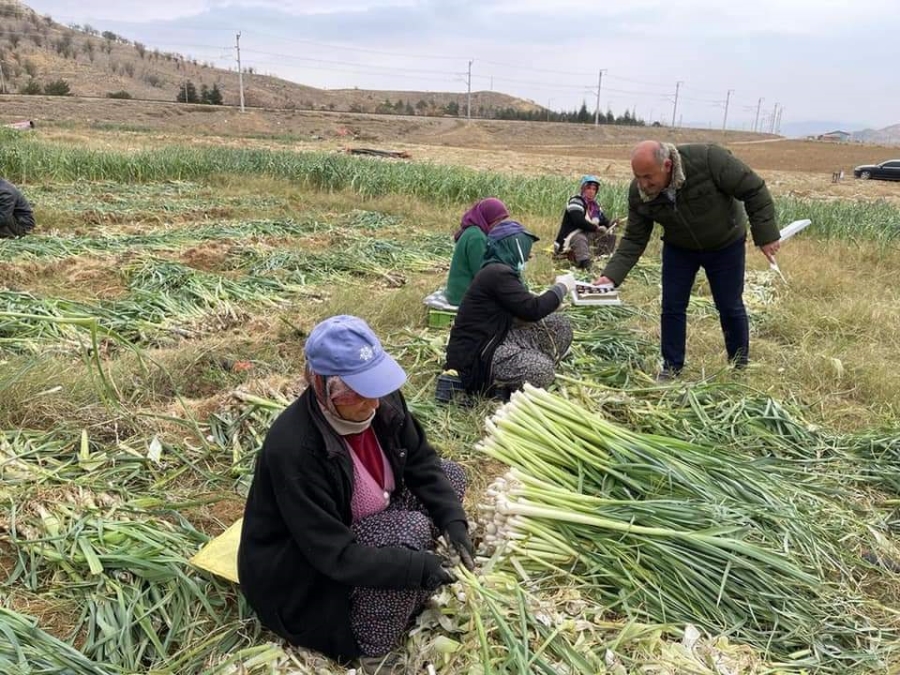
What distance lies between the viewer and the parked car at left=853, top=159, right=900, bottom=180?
22.9m

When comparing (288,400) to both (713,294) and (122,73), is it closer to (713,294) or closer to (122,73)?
(713,294)

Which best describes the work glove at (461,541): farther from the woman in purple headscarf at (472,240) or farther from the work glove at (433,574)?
the woman in purple headscarf at (472,240)

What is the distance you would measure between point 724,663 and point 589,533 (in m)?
0.55

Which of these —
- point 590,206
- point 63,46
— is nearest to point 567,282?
point 590,206

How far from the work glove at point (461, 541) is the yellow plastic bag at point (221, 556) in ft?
2.19

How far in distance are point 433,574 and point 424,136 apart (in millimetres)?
41521

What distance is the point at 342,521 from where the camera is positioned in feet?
5.99

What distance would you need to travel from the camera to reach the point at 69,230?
756 centimetres

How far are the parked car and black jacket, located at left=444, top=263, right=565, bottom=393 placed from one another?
25.2m

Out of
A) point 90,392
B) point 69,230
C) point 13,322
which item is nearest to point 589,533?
point 90,392

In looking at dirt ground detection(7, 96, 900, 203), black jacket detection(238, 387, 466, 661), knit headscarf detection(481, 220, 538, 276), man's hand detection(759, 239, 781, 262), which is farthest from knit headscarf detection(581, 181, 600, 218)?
dirt ground detection(7, 96, 900, 203)

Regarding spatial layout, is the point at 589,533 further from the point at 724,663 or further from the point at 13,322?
the point at 13,322

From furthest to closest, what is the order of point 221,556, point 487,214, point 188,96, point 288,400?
1. point 188,96
2. point 487,214
3. point 288,400
4. point 221,556

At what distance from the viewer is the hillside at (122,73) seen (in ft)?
174
